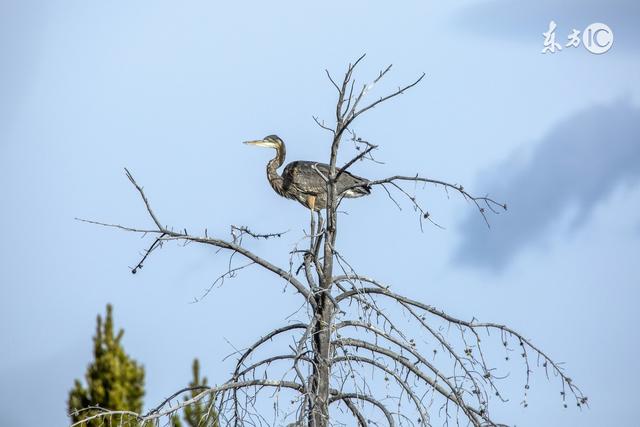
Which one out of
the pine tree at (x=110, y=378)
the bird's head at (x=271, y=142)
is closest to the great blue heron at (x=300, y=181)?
the bird's head at (x=271, y=142)

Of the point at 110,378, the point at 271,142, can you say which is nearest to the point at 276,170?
the point at 271,142

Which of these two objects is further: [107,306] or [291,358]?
[107,306]

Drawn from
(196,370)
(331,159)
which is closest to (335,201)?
(331,159)

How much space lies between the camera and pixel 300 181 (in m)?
16.4

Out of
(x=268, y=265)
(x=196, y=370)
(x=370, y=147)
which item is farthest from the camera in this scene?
(x=196, y=370)

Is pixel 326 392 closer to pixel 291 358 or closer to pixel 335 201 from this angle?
pixel 291 358

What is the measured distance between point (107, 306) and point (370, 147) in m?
18.8

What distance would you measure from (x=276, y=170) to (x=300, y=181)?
73 cm

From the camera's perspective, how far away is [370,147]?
8773 millimetres

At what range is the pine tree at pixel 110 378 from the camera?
2620 centimetres

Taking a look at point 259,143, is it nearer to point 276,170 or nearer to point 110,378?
point 276,170

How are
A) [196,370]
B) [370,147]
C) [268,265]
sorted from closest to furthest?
1. [370,147]
2. [268,265]
3. [196,370]

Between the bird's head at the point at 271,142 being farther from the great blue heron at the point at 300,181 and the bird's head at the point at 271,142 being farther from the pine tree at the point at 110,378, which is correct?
the pine tree at the point at 110,378

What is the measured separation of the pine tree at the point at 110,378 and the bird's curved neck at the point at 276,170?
35.2 feet
